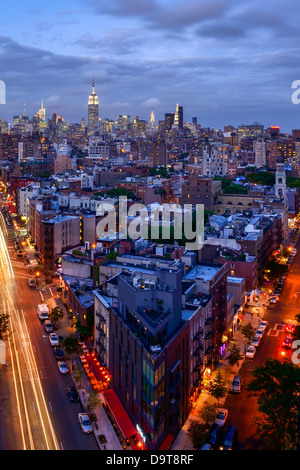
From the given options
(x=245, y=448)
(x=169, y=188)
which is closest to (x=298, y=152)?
(x=169, y=188)

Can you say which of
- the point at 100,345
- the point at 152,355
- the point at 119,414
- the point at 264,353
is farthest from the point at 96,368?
the point at 264,353

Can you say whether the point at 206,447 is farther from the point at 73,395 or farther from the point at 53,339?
the point at 53,339

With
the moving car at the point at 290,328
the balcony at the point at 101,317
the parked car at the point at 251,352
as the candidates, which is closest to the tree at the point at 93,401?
the balcony at the point at 101,317

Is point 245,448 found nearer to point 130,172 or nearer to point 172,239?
point 172,239

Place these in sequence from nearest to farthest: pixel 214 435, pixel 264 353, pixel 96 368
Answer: pixel 214 435, pixel 96 368, pixel 264 353

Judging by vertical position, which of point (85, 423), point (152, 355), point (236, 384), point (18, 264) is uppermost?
point (152, 355)

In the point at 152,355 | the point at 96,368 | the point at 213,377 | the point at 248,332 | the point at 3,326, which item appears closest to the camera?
the point at 152,355
